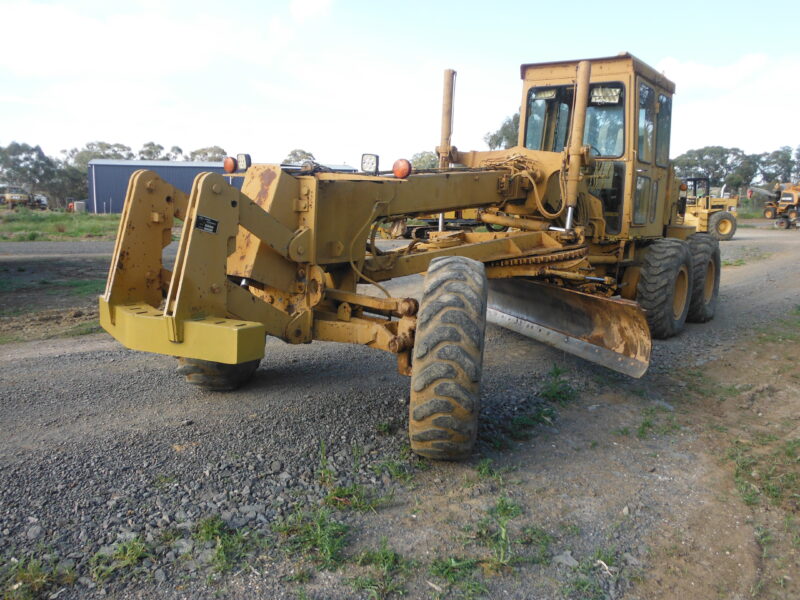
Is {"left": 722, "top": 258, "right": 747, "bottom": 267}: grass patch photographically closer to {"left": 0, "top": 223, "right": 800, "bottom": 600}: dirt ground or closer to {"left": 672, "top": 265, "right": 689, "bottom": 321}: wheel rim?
{"left": 672, "top": 265, "right": 689, "bottom": 321}: wheel rim

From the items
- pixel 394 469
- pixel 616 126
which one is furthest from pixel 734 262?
pixel 394 469

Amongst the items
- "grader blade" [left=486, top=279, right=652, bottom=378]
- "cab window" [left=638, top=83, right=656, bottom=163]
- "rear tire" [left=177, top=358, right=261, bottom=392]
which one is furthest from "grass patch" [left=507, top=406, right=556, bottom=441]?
"cab window" [left=638, top=83, right=656, bottom=163]

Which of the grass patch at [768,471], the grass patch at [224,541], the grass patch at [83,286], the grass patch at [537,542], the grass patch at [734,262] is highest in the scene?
the grass patch at [734,262]

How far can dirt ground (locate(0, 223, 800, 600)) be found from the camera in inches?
113

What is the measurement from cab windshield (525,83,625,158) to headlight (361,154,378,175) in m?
3.65

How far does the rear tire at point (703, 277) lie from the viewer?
8.54 m

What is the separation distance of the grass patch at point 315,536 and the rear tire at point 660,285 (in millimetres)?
5430

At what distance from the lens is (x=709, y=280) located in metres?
9.05

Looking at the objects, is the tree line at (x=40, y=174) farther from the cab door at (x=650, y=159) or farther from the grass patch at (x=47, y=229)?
the cab door at (x=650, y=159)

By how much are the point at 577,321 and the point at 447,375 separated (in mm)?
3017

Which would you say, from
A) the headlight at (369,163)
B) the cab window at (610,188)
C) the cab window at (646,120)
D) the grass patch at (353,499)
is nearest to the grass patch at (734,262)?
the cab window at (646,120)

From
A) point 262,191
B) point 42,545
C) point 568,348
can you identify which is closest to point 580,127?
point 568,348

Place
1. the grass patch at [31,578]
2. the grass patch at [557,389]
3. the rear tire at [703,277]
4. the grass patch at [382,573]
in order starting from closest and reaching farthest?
the grass patch at [31,578] < the grass patch at [382,573] < the grass patch at [557,389] < the rear tire at [703,277]

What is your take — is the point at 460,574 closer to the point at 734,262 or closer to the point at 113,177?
the point at 734,262
